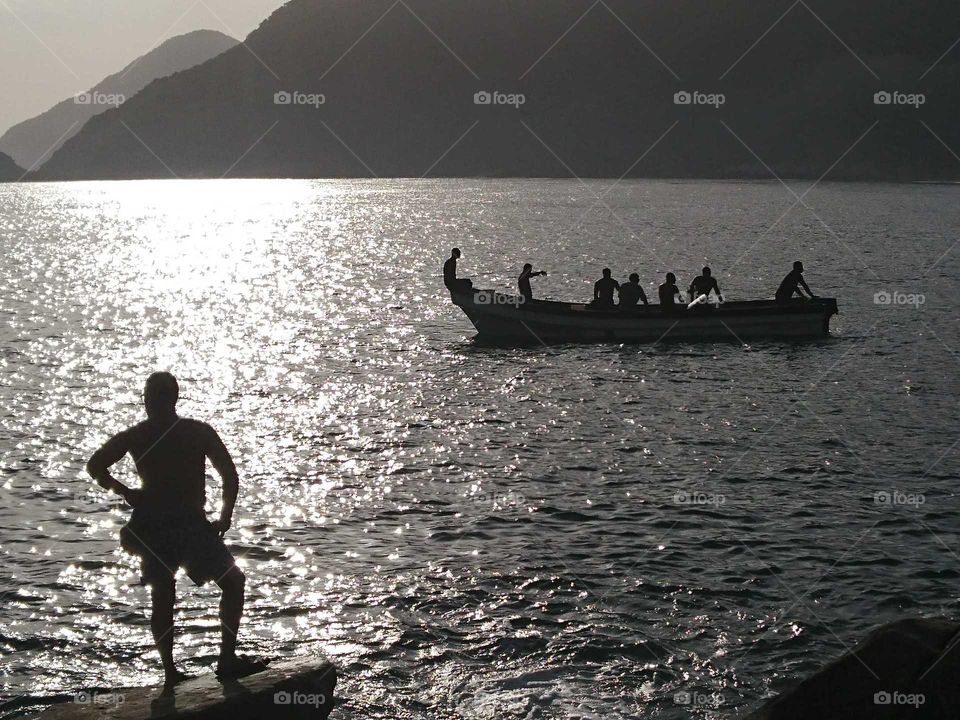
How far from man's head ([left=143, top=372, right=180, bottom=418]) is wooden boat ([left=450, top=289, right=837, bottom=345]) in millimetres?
26366

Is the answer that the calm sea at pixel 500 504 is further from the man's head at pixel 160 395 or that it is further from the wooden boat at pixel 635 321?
the man's head at pixel 160 395

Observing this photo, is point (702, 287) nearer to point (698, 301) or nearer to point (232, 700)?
point (698, 301)

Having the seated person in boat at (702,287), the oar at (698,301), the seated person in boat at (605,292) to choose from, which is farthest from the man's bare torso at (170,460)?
the seated person in boat at (702,287)

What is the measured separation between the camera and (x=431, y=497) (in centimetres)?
1822

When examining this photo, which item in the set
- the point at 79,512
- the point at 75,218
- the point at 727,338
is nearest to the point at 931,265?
the point at 727,338

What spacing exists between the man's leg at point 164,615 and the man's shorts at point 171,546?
58 mm

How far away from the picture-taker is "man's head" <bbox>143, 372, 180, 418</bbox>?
8.59 meters

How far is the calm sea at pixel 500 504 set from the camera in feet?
39.0

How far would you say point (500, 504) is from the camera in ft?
58.2

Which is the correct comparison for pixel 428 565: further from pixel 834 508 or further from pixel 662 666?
pixel 834 508

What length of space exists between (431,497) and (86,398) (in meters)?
13.2

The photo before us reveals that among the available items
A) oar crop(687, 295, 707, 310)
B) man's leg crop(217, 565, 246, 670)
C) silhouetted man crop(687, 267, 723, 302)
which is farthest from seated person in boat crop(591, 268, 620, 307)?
man's leg crop(217, 565, 246, 670)

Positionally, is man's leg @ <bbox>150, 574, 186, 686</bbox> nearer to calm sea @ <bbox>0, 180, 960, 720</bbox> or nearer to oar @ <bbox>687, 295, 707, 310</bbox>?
calm sea @ <bbox>0, 180, 960, 720</bbox>

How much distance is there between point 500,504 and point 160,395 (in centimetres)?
984
